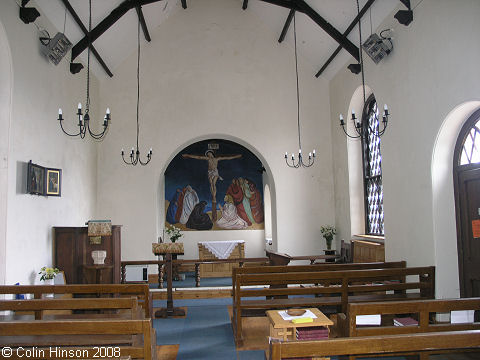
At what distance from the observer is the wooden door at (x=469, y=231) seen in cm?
511

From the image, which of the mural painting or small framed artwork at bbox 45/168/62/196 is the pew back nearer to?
small framed artwork at bbox 45/168/62/196

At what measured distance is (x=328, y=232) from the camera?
31.3 ft

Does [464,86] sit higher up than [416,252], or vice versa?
[464,86]

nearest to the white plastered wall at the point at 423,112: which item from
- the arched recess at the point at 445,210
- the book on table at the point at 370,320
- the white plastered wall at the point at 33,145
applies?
the arched recess at the point at 445,210

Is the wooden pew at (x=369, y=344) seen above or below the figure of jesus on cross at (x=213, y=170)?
below

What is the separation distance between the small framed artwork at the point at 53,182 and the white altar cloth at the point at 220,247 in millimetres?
5228

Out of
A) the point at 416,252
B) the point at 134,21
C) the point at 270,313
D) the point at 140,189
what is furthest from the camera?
the point at 140,189

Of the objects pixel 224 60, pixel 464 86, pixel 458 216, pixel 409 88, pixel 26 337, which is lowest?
pixel 26 337

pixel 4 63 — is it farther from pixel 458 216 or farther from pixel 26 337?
pixel 458 216

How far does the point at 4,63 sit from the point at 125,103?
4135mm

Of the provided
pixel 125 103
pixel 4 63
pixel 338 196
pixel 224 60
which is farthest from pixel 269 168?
pixel 4 63

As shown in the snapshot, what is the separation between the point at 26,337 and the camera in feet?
11.4

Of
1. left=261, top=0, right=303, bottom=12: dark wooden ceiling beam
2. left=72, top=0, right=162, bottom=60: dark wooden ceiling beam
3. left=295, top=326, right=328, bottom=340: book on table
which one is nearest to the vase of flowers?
left=261, top=0, right=303, bottom=12: dark wooden ceiling beam

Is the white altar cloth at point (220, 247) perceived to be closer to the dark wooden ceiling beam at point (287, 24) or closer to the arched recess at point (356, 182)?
the arched recess at point (356, 182)
